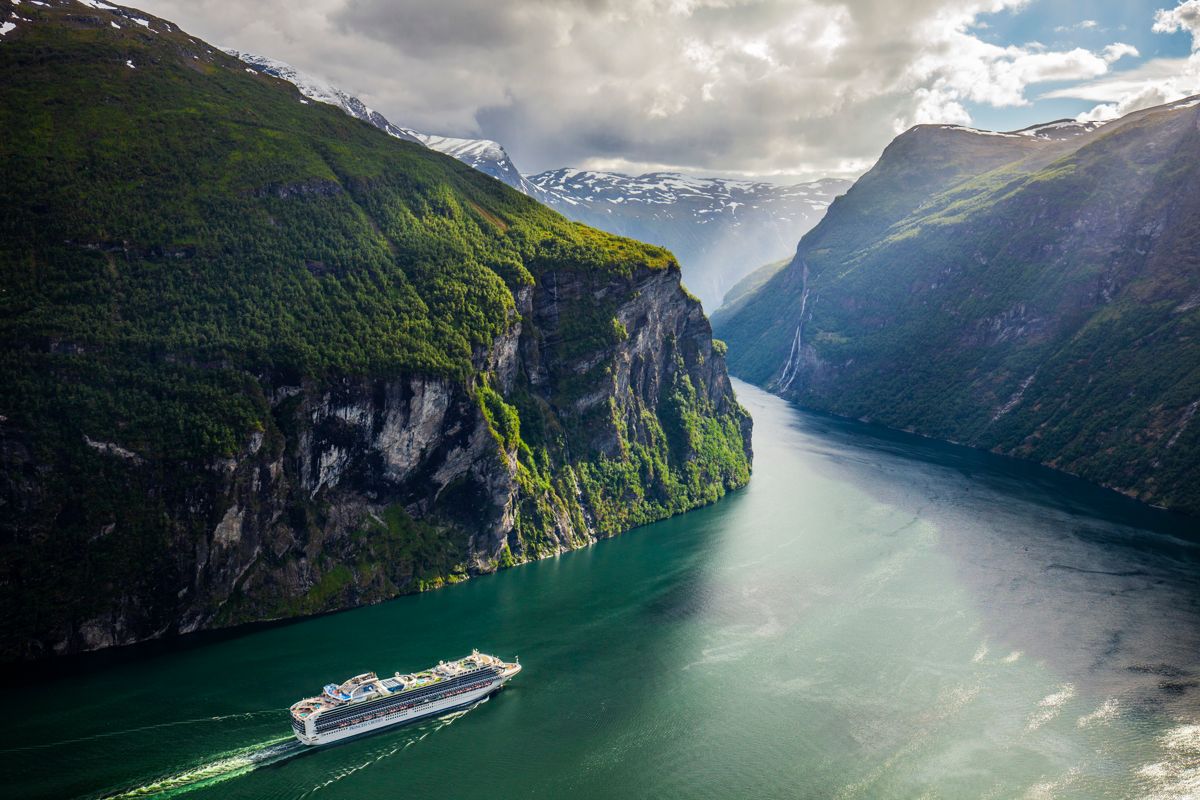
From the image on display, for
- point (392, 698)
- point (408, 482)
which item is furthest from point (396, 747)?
point (408, 482)

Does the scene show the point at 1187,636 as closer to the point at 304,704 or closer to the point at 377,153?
the point at 304,704

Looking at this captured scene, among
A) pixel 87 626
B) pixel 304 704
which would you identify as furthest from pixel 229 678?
pixel 87 626

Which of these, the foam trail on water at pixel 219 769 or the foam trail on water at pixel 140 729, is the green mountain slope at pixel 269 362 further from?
the foam trail on water at pixel 219 769

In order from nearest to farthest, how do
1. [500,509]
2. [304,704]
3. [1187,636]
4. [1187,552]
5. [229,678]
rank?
[304,704]
[229,678]
[1187,636]
[500,509]
[1187,552]

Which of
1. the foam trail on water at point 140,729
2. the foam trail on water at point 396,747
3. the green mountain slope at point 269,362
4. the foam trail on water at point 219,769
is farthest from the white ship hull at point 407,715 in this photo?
the green mountain slope at point 269,362

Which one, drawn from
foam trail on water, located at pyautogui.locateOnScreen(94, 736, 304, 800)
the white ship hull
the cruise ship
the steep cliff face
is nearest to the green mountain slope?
the steep cliff face

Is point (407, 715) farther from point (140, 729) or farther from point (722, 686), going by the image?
point (722, 686)
